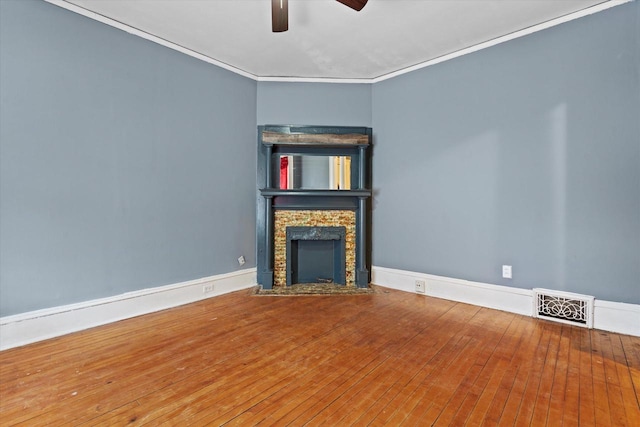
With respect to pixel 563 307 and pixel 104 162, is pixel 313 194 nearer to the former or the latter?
pixel 104 162

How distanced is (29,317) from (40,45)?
6.87 feet

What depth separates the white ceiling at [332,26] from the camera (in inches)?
104

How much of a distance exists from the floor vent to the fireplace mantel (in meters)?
1.78

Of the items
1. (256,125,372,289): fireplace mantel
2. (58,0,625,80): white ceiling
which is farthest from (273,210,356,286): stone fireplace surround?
(58,0,625,80): white ceiling

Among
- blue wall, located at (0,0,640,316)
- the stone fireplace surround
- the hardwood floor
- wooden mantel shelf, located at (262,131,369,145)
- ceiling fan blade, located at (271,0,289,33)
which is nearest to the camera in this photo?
the hardwood floor

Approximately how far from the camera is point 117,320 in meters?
2.79

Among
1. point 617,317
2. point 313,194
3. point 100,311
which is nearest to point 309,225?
point 313,194

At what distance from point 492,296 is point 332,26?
311cm

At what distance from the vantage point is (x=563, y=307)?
2771mm

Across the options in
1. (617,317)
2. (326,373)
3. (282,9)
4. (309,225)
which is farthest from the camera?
(309,225)

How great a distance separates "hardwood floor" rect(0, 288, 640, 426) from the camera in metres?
1.56

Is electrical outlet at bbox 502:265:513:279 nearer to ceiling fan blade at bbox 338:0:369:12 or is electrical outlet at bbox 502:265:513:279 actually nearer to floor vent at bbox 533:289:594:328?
floor vent at bbox 533:289:594:328

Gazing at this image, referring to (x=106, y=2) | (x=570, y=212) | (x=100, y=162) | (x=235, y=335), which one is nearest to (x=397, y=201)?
(x=570, y=212)

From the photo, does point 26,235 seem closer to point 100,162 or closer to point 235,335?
point 100,162
